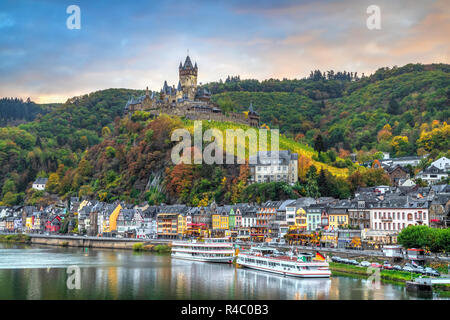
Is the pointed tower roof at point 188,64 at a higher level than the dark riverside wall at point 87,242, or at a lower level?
higher

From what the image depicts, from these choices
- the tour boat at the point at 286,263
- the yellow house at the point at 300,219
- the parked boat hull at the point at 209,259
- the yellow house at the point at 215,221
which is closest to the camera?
the tour boat at the point at 286,263

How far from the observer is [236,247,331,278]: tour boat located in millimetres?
53750

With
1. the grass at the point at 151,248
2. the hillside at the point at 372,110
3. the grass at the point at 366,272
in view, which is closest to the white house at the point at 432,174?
the hillside at the point at 372,110

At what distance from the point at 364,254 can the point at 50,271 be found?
100ft

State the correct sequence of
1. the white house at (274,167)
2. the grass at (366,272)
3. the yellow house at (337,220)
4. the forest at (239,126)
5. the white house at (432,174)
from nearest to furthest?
the grass at (366,272)
the yellow house at (337,220)
the white house at (432,174)
the white house at (274,167)
the forest at (239,126)

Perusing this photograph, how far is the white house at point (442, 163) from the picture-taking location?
3571 inches

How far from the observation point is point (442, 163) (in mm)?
91625

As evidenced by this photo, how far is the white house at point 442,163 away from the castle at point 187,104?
50.5m

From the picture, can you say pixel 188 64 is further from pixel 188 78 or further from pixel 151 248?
pixel 151 248

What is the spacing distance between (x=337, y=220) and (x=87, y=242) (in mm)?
45029

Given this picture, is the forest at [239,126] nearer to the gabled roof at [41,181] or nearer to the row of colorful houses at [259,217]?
the gabled roof at [41,181]

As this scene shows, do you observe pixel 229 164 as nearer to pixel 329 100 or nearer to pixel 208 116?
pixel 208 116

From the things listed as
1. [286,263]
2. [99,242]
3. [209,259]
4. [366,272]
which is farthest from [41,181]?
[366,272]

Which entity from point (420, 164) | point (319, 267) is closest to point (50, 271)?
point (319, 267)
